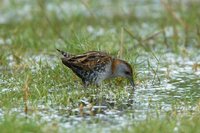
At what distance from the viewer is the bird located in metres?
9.59

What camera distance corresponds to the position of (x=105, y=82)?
1026 centimetres

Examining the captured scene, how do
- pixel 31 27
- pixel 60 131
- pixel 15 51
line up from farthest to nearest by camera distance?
pixel 31 27, pixel 15 51, pixel 60 131

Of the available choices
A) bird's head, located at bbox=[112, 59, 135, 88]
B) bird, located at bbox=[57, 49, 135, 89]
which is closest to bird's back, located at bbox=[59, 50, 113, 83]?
bird, located at bbox=[57, 49, 135, 89]

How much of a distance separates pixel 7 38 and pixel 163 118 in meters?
5.83

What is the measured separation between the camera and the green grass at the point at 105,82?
315 inches

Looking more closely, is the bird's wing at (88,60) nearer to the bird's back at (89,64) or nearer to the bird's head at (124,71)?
the bird's back at (89,64)

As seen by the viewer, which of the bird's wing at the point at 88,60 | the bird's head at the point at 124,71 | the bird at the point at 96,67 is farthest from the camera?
the bird's head at the point at 124,71

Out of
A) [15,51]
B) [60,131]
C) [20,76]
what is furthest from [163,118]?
[15,51]

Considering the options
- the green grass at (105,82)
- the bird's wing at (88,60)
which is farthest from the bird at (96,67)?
the green grass at (105,82)

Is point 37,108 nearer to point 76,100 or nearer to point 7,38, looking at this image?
point 76,100

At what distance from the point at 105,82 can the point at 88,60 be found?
26.3 inches

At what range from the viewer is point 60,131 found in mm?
7566

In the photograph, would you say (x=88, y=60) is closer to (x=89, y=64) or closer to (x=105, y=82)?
(x=89, y=64)

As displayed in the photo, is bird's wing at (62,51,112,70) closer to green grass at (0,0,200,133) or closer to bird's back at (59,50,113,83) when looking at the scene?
bird's back at (59,50,113,83)
